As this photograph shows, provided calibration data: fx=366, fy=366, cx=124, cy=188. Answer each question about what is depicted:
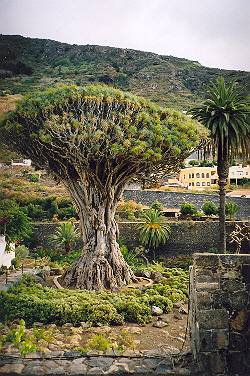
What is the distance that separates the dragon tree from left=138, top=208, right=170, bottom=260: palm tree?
Result: 592 centimetres

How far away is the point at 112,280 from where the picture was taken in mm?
11125

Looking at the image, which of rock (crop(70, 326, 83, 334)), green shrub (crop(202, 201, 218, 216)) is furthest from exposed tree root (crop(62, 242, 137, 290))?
green shrub (crop(202, 201, 218, 216))

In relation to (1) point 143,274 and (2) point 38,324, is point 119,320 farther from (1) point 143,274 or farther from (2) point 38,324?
(1) point 143,274

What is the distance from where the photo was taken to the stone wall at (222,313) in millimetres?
4594

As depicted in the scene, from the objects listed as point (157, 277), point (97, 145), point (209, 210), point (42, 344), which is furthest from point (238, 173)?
point (42, 344)

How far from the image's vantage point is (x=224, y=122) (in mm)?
13383

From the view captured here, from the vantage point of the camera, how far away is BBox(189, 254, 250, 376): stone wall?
4.59m

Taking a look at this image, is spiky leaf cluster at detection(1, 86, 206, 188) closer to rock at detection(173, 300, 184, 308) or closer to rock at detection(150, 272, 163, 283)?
rock at detection(150, 272, 163, 283)

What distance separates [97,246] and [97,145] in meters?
3.25

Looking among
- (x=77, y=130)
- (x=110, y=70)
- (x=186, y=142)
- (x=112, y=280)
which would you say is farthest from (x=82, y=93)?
(x=110, y=70)

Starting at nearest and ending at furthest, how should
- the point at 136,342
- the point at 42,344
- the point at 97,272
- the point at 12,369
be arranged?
the point at 12,369, the point at 42,344, the point at 136,342, the point at 97,272

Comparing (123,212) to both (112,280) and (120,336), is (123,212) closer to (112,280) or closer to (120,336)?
(112,280)

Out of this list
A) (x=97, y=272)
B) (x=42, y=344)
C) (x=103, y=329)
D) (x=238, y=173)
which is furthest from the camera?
(x=238, y=173)

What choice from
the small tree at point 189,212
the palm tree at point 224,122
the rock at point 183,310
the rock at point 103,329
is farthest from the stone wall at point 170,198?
the rock at point 103,329
